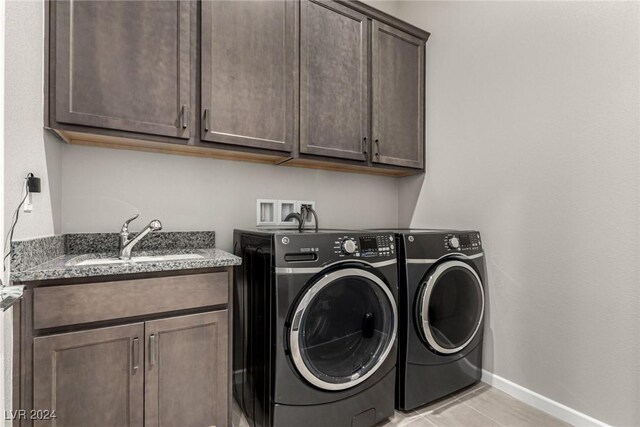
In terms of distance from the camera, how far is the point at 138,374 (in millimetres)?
1275

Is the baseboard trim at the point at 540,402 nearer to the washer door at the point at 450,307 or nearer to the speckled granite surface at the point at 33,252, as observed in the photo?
the washer door at the point at 450,307

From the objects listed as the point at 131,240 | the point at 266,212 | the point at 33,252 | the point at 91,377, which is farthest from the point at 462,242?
the point at 33,252

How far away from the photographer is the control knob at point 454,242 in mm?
1892

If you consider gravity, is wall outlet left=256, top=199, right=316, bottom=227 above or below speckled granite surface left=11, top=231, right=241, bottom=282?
above

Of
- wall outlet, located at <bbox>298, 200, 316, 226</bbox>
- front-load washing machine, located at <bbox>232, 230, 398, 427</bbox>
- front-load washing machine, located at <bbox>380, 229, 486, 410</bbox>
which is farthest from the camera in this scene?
wall outlet, located at <bbox>298, 200, 316, 226</bbox>

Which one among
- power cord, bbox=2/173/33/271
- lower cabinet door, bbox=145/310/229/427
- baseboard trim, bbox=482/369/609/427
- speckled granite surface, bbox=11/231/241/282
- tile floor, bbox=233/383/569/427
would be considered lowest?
tile floor, bbox=233/383/569/427

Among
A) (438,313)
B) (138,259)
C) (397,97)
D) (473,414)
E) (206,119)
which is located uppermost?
(397,97)

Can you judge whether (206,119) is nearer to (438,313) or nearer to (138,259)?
(138,259)

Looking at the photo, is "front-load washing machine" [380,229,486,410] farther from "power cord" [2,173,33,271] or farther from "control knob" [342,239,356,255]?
"power cord" [2,173,33,271]

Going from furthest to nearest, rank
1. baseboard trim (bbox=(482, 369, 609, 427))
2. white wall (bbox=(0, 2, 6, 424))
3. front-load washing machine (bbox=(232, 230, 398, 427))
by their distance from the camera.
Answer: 1. baseboard trim (bbox=(482, 369, 609, 427))
2. front-load washing machine (bbox=(232, 230, 398, 427))
3. white wall (bbox=(0, 2, 6, 424))

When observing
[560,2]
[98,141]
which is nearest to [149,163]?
[98,141]

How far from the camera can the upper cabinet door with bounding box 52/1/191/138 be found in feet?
4.45

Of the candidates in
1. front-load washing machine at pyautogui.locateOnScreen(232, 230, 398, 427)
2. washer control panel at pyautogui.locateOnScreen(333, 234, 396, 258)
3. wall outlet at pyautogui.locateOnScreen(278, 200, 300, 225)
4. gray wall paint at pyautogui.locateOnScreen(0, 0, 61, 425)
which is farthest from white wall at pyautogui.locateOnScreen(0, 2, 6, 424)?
wall outlet at pyautogui.locateOnScreen(278, 200, 300, 225)

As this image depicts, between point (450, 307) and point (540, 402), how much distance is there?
689 mm
